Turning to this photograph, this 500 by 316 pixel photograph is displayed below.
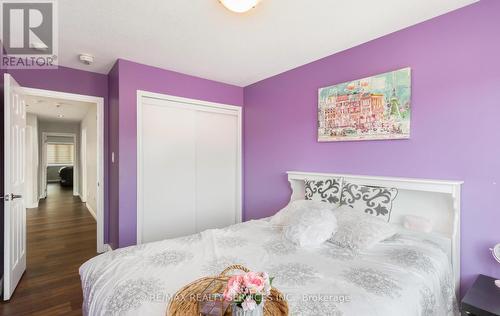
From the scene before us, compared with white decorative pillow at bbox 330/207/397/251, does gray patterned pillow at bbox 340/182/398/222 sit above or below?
above

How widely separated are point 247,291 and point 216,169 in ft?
9.24

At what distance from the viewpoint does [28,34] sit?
2.14 meters

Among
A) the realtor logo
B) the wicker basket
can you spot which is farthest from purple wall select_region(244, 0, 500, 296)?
the realtor logo

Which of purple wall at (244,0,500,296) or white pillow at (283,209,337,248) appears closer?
purple wall at (244,0,500,296)

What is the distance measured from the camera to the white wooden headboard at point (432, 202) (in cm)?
179

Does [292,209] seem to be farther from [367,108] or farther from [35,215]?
[35,215]

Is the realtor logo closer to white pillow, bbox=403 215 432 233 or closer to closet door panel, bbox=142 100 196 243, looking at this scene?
closet door panel, bbox=142 100 196 243

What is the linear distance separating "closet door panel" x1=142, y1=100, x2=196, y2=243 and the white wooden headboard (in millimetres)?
2077

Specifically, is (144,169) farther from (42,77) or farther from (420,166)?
(420,166)

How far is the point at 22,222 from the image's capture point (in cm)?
262

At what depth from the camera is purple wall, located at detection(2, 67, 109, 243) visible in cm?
273

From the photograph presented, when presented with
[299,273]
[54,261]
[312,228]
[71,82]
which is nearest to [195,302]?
[299,273]

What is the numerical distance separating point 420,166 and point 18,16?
3358 millimetres

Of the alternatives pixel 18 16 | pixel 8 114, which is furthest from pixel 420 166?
pixel 8 114
